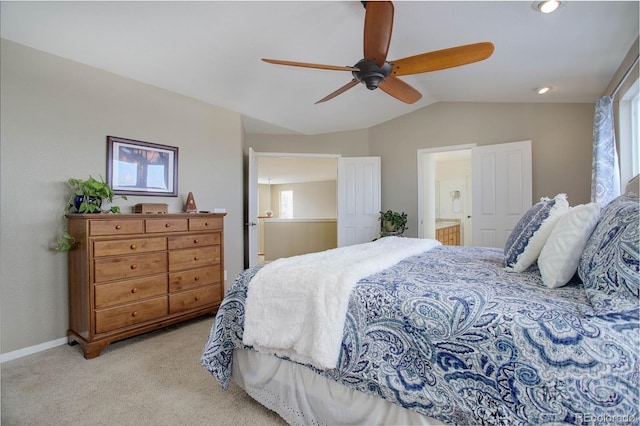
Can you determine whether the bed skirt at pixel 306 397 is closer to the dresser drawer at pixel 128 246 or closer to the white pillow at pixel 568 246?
the white pillow at pixel 568 246

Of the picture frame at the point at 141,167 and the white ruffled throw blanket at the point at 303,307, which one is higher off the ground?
the picture frame at the point at 141,167

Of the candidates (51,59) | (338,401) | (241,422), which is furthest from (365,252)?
(51,59)

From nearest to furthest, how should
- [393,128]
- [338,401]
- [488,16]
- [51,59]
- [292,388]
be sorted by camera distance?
[338,401]
[292,388]
[488,16]
[51,59]
[393,128]

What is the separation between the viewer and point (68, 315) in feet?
8.19

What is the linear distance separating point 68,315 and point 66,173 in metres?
1.21

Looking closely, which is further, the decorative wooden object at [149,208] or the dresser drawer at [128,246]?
the decorative wooden object at [149,208]

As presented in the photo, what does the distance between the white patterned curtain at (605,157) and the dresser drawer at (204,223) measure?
3.57 metres

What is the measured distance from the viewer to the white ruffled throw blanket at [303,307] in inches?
48.2

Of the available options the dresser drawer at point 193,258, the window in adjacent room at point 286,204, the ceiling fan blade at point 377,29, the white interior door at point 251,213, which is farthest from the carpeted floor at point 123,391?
the window in adjacent room at point 286,204

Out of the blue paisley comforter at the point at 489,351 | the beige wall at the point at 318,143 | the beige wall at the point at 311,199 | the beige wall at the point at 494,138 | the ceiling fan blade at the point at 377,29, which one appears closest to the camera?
the blue paisley comforter at the point at 489,351

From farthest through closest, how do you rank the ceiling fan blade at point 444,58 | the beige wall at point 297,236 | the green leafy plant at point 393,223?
the beige wall at point 297,236, the green leafy plant at point 393,223, the ceiling fan blade at point 444,58

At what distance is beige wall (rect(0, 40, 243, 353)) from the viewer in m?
2.24

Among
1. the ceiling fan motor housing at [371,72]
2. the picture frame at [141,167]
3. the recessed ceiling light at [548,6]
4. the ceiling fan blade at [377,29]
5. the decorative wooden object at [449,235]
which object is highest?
the recessed ceiling light at [548,6]

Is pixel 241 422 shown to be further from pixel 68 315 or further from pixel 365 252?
pixel 68 315
